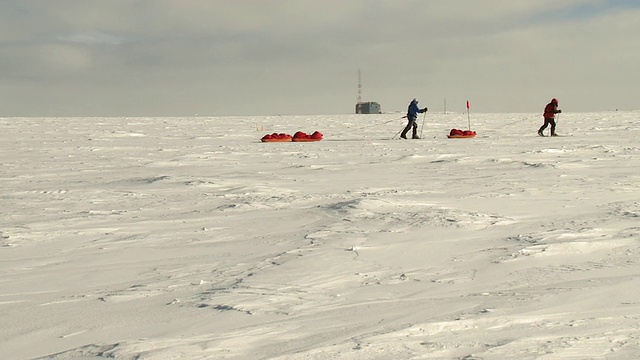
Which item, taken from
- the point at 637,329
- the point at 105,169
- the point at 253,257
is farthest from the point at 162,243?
the point at 105,169

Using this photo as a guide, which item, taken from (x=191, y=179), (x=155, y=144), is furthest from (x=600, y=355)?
(x=155, y=144)

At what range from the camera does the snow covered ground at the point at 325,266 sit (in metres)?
3.86

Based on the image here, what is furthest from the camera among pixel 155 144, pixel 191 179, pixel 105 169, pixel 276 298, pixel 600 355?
pixel 155 144

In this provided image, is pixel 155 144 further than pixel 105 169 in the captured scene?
Yes

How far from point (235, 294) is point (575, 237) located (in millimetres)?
2742

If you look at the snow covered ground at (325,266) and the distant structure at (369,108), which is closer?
the snow covered ground at (325,266)

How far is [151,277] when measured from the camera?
5.43m

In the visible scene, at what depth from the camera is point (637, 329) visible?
3799mm

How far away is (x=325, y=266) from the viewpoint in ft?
18.0

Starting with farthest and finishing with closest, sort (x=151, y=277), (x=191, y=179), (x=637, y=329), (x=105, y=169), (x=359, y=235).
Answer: (x=105, y=169) < (x=191, y=179) < (x=359, y=235) < (x=151, y=277) < (x=637, y=329)

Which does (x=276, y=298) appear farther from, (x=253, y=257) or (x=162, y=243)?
(x=162, y=243)

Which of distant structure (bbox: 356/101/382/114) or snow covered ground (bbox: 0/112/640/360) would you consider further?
distant structure (bbox: 356/101/382/114)

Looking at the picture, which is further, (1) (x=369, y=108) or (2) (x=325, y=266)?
(1) (x=369, y=108)

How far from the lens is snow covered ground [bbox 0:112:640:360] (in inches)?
152
